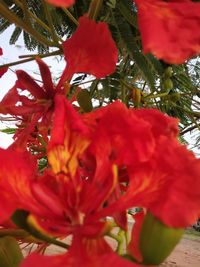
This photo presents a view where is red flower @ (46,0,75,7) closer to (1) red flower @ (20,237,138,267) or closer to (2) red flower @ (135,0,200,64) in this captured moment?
(2) red flower @ (135,0,200,64)

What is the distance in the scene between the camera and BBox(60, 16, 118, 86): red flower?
46 cm

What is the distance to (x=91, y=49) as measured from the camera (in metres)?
0.48

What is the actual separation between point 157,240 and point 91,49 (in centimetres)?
22

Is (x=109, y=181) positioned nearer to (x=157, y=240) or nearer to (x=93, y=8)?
(x=157, y=240)

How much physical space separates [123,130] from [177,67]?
70 cm

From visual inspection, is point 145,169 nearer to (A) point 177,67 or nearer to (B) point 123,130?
(B) point 123,130

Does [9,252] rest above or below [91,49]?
below

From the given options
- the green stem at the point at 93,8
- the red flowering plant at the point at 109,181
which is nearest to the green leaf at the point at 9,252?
the red flowering plant at the point at 109,181

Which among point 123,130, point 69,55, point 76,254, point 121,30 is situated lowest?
point 76,254

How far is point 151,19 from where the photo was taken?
374 mm

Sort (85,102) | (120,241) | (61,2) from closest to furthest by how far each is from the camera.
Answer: (61,2), (120,241), (85,102)

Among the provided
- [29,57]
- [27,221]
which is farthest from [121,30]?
[27,221]

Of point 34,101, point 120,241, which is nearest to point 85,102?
point 34,101

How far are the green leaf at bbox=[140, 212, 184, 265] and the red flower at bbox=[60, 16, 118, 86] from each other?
19 centimetres
